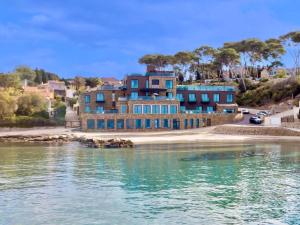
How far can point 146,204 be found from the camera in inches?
949

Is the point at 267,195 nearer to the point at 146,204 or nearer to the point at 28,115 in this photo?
the point at 146,204

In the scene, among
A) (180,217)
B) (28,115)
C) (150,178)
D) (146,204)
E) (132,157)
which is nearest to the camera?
(180,217)

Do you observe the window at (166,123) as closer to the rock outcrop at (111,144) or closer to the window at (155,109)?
the window at (155,109)

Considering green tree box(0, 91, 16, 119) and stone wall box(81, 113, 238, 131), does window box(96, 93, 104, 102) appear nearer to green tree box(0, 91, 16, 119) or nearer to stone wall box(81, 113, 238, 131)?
stone wall box(81, 113, 238, 131)

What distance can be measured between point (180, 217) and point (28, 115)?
7464 cm

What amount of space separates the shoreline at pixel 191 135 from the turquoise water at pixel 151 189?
21.0 m

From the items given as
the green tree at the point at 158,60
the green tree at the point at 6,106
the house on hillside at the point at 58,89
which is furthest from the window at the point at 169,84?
the house on hillside at the point at 58,89

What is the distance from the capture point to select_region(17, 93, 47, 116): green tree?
303ft

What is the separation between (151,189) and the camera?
28.4 m

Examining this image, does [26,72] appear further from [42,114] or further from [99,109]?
[99,109]

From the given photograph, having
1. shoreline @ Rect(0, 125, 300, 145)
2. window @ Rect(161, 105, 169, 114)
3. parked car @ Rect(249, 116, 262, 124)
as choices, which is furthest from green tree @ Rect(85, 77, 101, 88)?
parked car @ Rect(249, 116, 262, 124)

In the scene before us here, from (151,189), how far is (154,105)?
55.8 metres

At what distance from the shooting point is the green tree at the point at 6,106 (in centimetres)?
8669

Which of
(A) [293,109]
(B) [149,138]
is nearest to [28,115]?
(B) [149,138]
